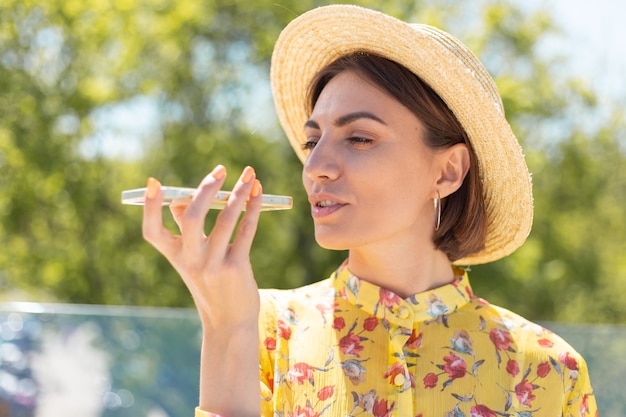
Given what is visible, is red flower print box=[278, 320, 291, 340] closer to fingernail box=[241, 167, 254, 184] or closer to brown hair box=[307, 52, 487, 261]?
brown hair box=[307, 52, 487, 261]

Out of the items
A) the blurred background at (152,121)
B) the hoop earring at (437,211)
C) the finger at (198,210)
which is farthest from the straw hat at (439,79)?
the blurred background at (152,121)

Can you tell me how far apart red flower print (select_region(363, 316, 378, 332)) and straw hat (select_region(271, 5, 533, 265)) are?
0.37 m

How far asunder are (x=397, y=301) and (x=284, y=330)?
23 cm

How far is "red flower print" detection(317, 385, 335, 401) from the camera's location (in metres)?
1.62

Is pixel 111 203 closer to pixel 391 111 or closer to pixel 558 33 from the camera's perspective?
pixel 558 33

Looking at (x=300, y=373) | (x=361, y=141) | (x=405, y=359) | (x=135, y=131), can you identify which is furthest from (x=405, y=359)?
(x=135, y=131)

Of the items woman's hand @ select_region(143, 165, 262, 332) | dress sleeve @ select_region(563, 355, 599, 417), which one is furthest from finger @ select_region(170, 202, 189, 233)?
dress sleeve @ select_region(563, 355, 599, 417)

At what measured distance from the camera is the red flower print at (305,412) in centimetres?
161

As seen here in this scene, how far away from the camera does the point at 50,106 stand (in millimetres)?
10672

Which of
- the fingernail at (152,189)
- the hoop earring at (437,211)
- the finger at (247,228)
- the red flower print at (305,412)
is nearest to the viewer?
the fingernail at (152,189)

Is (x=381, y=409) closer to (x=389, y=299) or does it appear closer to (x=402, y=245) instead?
(x=389, y=299)

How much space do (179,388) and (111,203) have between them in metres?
8.22

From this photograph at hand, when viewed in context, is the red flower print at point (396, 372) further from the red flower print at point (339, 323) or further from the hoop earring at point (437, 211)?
the hoop earring at point (437, 211)

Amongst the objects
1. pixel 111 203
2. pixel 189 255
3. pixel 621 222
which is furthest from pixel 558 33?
pixel 189 255
